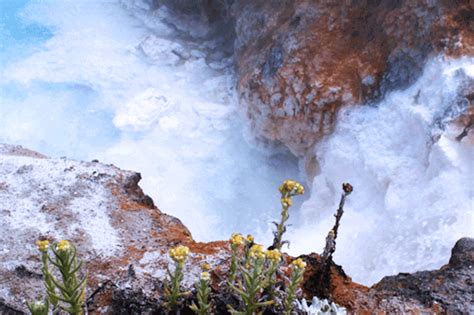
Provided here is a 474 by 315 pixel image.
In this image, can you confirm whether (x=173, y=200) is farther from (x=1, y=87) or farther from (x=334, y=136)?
(x=1, y=87)

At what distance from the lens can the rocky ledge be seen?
2562mm

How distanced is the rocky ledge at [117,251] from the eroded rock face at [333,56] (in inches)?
110

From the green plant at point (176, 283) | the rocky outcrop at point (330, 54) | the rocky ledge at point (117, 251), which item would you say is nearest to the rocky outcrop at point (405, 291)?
the rocky ledge at point (117, 251)

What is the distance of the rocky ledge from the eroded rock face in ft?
9.13

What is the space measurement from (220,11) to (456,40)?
232 inches

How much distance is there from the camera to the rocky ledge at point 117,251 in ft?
8.41

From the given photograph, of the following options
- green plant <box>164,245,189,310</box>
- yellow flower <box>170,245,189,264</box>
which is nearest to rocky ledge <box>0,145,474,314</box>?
green plant <box>164,245,189,310</box>

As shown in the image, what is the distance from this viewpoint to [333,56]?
6121 mm

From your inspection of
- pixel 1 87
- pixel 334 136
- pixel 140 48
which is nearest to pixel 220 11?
pixel 140 48

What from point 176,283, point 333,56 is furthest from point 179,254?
point 333,56

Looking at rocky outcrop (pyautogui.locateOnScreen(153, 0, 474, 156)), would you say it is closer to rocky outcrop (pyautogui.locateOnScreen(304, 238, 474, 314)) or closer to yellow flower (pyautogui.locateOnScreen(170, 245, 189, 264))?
rocky outcrop (pyautogui.locateOnScreen(304, 238, 474, 314))

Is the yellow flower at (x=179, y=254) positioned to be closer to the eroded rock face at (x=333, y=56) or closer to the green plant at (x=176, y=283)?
the green plant at (x=176, y=283)

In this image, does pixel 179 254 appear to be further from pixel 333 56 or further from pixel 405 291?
pixel 333 56

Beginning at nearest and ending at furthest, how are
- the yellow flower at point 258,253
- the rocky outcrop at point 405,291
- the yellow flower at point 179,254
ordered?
the yellow flower at point 258,253, the yellow flower at point 179,254, the rocky outcrop at point 405,291
